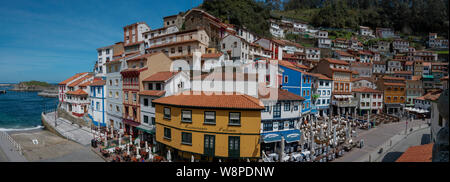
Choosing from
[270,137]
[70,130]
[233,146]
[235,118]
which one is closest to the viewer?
[235,118]

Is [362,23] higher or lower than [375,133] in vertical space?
higher

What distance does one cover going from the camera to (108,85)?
28734 millimetres

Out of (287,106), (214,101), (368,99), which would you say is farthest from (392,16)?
(214,101)

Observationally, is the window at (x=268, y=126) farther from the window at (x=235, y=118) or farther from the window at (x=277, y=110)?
the window at (x=235, y=118)

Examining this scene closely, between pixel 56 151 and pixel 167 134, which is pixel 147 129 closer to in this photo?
pixel 167 134

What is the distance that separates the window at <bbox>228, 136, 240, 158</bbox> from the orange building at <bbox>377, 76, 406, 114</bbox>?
147 feet

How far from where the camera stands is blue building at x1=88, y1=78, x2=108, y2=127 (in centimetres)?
2941

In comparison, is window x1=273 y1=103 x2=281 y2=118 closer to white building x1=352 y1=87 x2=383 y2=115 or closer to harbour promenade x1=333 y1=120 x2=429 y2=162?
harbour promenade x1=333 y1=120 x2=429 y2=162

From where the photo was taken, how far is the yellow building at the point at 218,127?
14.2 meters

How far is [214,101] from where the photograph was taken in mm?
14820

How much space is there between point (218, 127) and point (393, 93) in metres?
47.9

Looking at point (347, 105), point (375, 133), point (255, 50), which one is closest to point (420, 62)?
point (347, 105)
